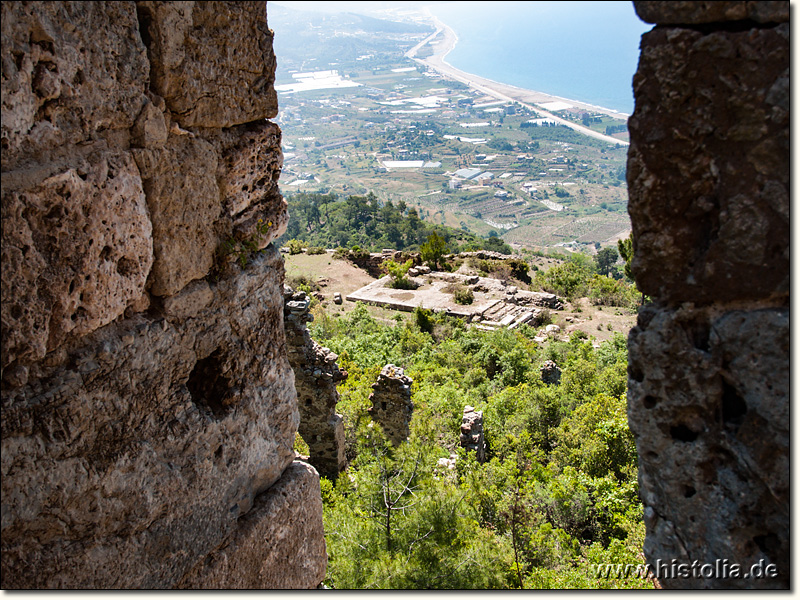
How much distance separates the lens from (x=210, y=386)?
11.5 feet

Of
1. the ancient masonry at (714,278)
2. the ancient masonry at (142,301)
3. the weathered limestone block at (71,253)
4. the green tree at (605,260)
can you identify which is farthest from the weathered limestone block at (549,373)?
the green tree at (605,260)

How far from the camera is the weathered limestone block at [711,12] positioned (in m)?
2.31

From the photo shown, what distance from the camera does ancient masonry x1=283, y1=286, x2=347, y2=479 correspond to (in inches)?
341

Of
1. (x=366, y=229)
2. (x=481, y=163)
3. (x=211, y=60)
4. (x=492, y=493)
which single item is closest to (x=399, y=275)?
(x=492, y=493)

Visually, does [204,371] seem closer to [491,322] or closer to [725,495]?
[725,495]

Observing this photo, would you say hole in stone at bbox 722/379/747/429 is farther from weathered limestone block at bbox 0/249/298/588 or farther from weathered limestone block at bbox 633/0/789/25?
weathered limestone block at bbox 0/249/298/588

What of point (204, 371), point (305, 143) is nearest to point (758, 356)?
point (204, 371)

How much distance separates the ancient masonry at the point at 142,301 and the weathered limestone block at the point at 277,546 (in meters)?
0.01

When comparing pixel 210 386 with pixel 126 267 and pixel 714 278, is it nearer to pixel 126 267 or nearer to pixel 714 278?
pixel 126 267

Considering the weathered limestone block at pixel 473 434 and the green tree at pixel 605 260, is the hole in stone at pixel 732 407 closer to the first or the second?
the weathered limestone block at pixel 473 434

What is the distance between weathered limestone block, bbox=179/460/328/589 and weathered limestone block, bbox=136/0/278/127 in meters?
2.22

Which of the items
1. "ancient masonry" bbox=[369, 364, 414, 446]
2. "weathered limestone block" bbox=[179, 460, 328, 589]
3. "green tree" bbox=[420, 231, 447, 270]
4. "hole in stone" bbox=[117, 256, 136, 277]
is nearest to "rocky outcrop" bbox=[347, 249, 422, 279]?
"green tree" bbox=[420, 231, 447, 270]

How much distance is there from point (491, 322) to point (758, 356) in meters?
20.8

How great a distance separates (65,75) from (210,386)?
1.73 meters
